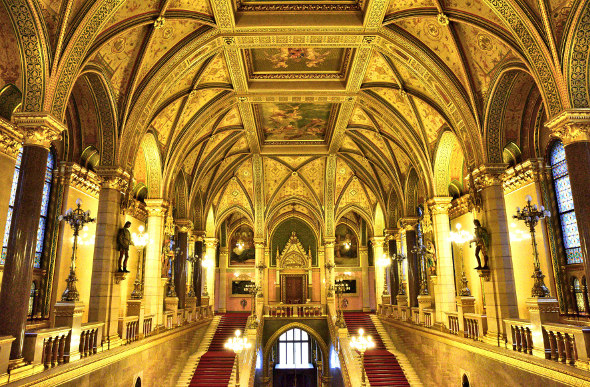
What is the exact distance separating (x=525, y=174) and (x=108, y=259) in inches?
506

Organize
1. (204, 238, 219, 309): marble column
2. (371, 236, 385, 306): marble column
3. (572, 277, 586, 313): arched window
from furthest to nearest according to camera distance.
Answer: (204, 238, 219, 309): marble column
(371, 236, 385, 306): marble column
(572, 277, 586, 313): arched window

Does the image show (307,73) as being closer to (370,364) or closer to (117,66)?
(117,66)

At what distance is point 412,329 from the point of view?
17.0 metres

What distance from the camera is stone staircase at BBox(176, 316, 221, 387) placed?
50.8 feet

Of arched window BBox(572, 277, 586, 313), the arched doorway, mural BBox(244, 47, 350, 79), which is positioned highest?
mural BBox(244, 47, 350, 79)

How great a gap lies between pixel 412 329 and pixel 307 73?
11.1m

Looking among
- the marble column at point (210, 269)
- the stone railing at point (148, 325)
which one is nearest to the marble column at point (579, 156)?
the stone railing at point (148, 325)

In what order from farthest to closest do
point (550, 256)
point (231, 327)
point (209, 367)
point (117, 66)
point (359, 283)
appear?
point (359, 283), point (231, 327), point (209, 367), point (550, 256), point (117, 66)

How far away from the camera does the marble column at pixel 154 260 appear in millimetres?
14641

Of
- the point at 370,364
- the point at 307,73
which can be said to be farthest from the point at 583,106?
the point at 370,364

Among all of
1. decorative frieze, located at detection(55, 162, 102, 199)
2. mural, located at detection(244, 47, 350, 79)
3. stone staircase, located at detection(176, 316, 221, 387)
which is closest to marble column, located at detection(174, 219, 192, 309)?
stone staircase, located at detection(176, 316, 221, 387)

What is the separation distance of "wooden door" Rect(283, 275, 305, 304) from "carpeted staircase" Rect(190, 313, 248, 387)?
9.60 metres

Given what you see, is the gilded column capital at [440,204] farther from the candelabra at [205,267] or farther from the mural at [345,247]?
the mural at [345,247]

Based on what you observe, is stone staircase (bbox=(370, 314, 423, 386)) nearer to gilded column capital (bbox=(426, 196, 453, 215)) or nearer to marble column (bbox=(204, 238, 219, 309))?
gilded column capital (bbox=(426, 196, 453, 215))
